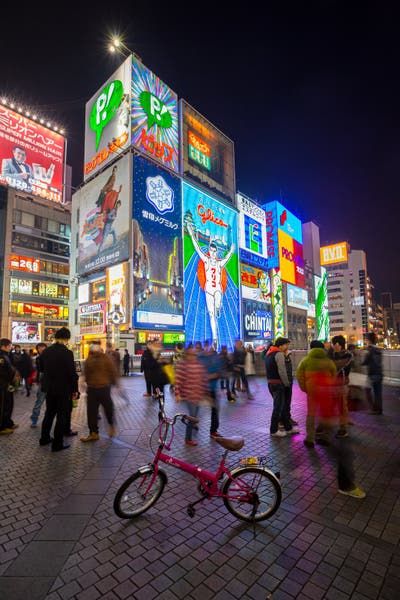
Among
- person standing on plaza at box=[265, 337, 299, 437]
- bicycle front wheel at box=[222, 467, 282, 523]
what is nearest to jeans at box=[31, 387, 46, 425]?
person standing on plaza at box=[265, 337, 299, 437]

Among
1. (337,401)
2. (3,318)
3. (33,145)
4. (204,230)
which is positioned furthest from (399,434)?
(33,145)

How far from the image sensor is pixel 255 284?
58.0 metres

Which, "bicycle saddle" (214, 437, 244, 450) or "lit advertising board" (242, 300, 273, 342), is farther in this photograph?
Answer: "lit advertising board" (242, 300, 273, 342)

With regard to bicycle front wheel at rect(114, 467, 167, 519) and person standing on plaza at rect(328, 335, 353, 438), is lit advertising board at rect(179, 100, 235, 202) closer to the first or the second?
person standing on plaza at rect(328, 335, 353, 438)

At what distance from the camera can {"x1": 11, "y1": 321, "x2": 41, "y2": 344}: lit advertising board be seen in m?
46.9

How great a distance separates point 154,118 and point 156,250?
57.7 feet

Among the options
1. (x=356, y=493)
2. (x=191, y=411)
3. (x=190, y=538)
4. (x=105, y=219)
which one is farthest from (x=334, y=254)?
(x=190, y=538)

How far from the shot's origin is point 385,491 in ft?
14.0

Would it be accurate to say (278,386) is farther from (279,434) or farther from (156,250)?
(156,250)

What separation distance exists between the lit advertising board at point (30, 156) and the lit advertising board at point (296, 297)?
48.9 m

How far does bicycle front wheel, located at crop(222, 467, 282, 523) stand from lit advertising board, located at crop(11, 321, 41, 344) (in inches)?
1972

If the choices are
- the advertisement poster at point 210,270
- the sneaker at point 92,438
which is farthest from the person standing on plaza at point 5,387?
the advertisement poster at point 210,270

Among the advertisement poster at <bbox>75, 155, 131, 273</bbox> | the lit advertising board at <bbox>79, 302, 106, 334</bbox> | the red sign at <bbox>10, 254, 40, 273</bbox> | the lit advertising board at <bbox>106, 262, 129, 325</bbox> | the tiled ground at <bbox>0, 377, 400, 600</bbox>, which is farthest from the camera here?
the red sign at <bbox>10, 254, 40, 273</bbox>

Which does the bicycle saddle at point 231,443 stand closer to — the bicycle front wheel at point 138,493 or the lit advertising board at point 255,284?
the bicycle front wheel at point 138,493
